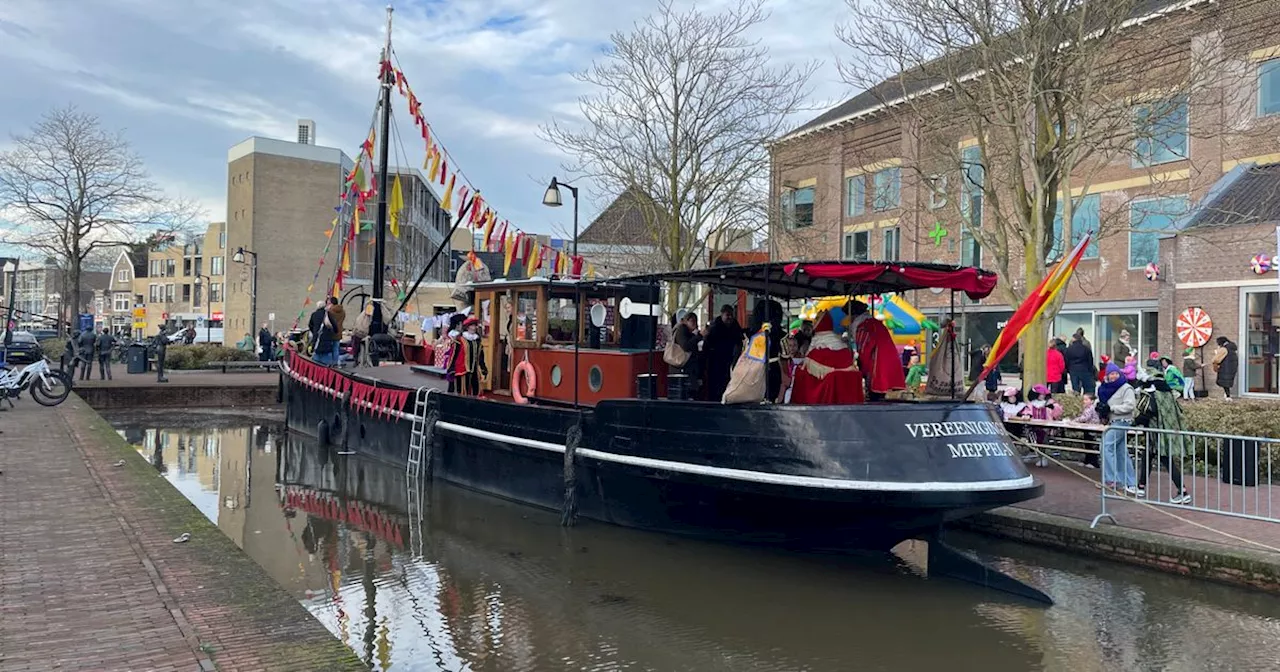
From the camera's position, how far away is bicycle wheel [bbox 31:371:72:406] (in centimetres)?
1794

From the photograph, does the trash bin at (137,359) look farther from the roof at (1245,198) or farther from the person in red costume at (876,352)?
the roof at (1245,198)

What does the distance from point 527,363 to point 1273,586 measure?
7642mm

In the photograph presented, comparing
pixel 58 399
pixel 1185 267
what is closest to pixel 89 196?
pixel 58 399

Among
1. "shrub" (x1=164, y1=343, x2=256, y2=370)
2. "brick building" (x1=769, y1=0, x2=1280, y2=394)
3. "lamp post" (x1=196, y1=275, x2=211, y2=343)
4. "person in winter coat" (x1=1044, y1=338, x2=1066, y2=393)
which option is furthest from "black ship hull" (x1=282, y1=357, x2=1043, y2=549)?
"lamp post" (x1=196, y1=275, x2=211, y2=343)

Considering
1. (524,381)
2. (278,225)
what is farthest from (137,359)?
(278,225)

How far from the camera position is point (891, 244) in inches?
1248

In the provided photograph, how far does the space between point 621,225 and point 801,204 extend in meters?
10.8

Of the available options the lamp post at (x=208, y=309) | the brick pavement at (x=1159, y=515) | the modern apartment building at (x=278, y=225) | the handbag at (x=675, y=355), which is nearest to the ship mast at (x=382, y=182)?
the handbag at (x=675, y=355)

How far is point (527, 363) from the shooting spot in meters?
11.3

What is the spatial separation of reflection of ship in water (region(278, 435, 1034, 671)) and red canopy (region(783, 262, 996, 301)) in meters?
2.62

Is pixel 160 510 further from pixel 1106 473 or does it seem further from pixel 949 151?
pixel 949 151

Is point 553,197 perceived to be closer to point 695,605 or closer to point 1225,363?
point 695,605

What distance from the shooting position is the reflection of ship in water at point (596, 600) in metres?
6.41

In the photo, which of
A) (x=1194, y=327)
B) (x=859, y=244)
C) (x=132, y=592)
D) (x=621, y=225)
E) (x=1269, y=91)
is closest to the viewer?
(x=132, y=592)
